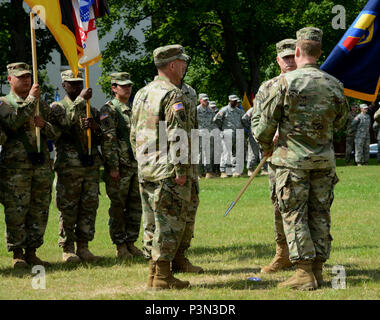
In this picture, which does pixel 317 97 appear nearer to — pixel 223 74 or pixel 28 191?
pixel 28 191

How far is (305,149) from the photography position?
21.8 feet

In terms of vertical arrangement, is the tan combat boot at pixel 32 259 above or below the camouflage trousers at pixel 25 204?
below

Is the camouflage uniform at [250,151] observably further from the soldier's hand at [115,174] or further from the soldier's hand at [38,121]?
the soldier's hand at [38,121]

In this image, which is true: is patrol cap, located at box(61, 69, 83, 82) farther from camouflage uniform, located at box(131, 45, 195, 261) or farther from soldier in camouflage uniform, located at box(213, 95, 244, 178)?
soldier in camouflage uniform, located at box(213, 95, 244, 178)

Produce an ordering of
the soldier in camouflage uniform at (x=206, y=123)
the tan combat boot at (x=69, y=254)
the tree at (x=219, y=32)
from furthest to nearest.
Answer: the tree at (x=219, y=32) < the soldier in camouflage uniform at (x=206, y=123) < the tan combat boot at (x=69, y=254)

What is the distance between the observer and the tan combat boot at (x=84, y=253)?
29.2 feet

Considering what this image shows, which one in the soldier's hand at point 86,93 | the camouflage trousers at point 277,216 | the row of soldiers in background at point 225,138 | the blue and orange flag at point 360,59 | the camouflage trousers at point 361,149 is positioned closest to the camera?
the camouflage trousers at point 277,216

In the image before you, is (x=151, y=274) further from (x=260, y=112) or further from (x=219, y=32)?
(x=219, y=32)

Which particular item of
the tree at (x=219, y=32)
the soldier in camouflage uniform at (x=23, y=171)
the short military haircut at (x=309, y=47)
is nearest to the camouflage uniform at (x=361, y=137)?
the tree at (x=219, y=32)

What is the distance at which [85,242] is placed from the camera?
9.02 meters

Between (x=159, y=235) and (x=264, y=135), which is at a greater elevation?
(x=264, y=135)

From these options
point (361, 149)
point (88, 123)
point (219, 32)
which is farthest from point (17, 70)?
point (219, 32)

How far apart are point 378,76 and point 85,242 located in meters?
4.25
